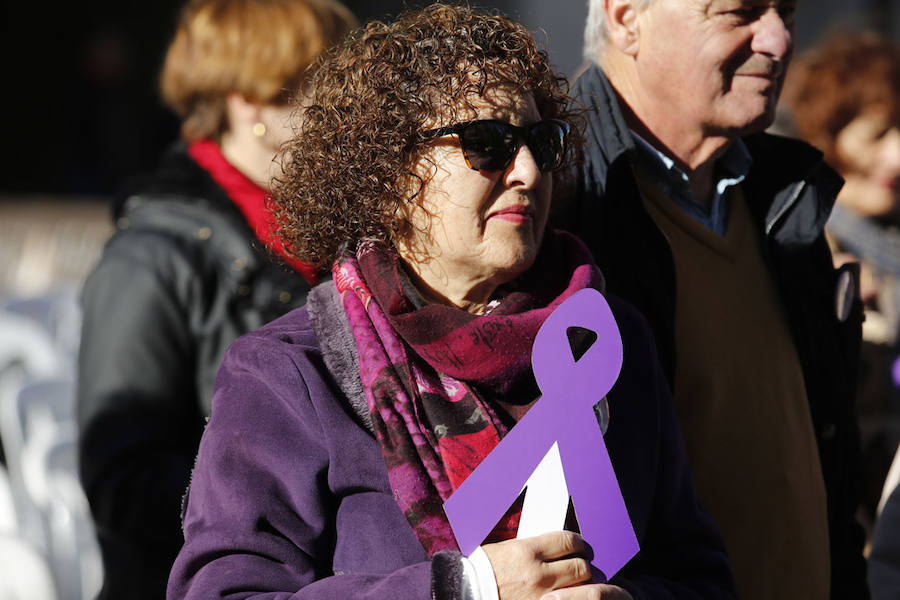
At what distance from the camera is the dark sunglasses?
5.55 feet

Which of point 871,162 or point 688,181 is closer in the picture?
point 688,181

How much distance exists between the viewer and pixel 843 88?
14.5 ft

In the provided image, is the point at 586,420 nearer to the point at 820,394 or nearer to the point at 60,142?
the point at 820,394

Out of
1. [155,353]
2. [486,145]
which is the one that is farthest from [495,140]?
[155,353]

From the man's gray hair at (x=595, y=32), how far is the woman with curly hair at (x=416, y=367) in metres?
0.51

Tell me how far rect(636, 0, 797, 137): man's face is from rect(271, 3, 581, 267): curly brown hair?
0.39 meters

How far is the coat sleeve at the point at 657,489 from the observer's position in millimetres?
1803

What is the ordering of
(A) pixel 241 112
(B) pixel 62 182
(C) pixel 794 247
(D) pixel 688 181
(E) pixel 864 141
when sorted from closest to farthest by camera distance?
(D) pixel 688 181 → (C) pixel 794 247 → (A) pixel 241 112 → (E) pixel 864 141 → (B) pixel 62 182

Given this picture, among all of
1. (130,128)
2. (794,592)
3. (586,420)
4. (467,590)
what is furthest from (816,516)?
(130,128)

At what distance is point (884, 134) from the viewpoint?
4398 millimetres

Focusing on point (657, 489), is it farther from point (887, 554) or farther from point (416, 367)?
point (887, 554)

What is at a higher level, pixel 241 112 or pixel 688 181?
pixel 688 181

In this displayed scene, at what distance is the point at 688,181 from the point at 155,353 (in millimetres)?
1272

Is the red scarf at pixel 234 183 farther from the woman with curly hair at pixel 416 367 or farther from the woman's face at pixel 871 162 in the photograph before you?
the woman's face at pixel 871 162
